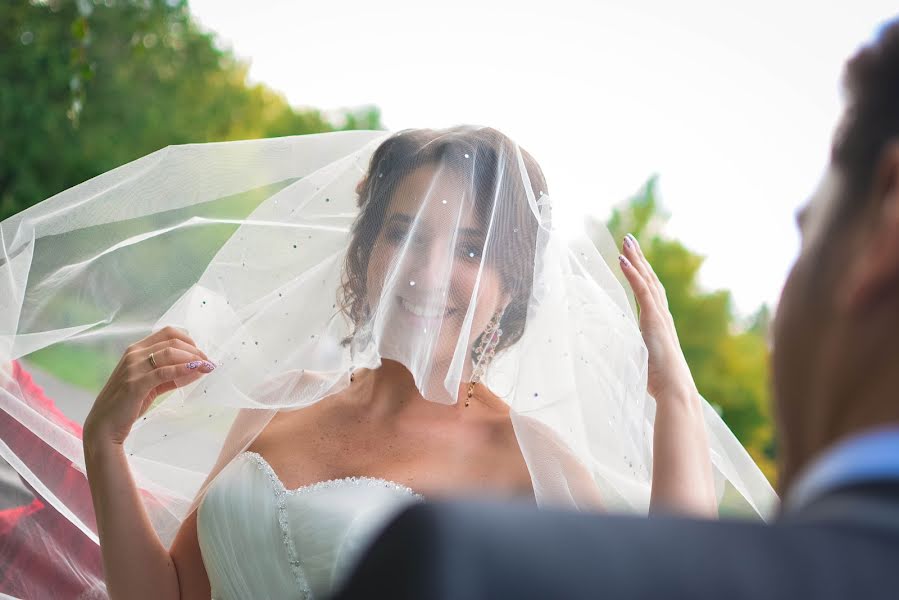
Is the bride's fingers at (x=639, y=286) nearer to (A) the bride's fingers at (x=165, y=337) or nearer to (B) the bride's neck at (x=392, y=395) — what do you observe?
(B) the bride's neck at (x=392, y=395)

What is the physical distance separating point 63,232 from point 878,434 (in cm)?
231

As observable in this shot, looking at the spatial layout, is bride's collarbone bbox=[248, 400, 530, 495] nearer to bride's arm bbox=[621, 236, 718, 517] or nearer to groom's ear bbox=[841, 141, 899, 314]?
bride's arm bbox=[621, 236, 718, 517]

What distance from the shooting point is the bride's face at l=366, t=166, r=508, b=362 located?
81.4 inches

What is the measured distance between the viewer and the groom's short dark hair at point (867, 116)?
0.64 metres

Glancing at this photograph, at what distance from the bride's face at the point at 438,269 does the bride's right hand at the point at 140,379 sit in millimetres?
460

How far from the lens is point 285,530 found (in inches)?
80.8

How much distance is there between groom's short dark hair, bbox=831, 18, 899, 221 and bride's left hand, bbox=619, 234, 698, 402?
1294mm

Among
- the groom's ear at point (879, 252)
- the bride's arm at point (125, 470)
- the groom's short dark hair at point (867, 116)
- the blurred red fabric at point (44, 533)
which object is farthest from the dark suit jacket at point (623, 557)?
the blurred red fabric at point (44, 533)

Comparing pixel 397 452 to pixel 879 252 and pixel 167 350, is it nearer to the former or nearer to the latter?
pixel 167 350

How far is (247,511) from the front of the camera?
6.81 ft

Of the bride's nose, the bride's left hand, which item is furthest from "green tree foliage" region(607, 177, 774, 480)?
the bride's nose

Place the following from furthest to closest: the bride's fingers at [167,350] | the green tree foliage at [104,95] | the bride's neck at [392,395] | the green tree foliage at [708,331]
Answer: the green tree foliage at [708,331] → the green tree foliage at [104,95] → the bride's neck at [392,395] → the bride's fingers at [167,350]

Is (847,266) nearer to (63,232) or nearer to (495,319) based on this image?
(495,319)

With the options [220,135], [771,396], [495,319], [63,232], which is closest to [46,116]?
[220,135]
